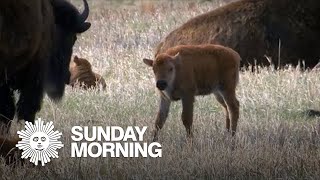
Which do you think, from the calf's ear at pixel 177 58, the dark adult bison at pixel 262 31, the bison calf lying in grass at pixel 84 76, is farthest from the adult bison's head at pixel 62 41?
the dark adult bison at pixel 262 31

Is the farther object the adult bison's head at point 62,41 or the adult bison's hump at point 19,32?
the adult bison's head at point 62,41

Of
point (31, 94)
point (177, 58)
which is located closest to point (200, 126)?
point (177, 58)

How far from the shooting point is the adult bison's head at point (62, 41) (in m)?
11.1

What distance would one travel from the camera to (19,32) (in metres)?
8.84

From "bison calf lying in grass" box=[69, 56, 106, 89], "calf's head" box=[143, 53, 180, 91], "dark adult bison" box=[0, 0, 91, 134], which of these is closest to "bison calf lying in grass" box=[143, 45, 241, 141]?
"calf's head" box=[143, 53, 180, 91]

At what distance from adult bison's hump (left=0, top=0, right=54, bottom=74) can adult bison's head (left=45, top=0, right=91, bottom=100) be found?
185cm

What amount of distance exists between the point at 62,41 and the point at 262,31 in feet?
15.2

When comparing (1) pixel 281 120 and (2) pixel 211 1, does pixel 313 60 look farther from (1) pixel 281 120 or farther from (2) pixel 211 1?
(2) pixel 211 1

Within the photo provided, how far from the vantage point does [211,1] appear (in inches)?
1179

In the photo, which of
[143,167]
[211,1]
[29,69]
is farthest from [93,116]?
[211,1]

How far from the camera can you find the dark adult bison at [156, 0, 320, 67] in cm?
1462

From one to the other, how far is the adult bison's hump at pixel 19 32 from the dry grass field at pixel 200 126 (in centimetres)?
89

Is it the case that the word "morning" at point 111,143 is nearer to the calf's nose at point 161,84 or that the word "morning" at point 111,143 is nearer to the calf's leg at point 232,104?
the calf's nose at point 161,84

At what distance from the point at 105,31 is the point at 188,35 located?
22.4 feet
